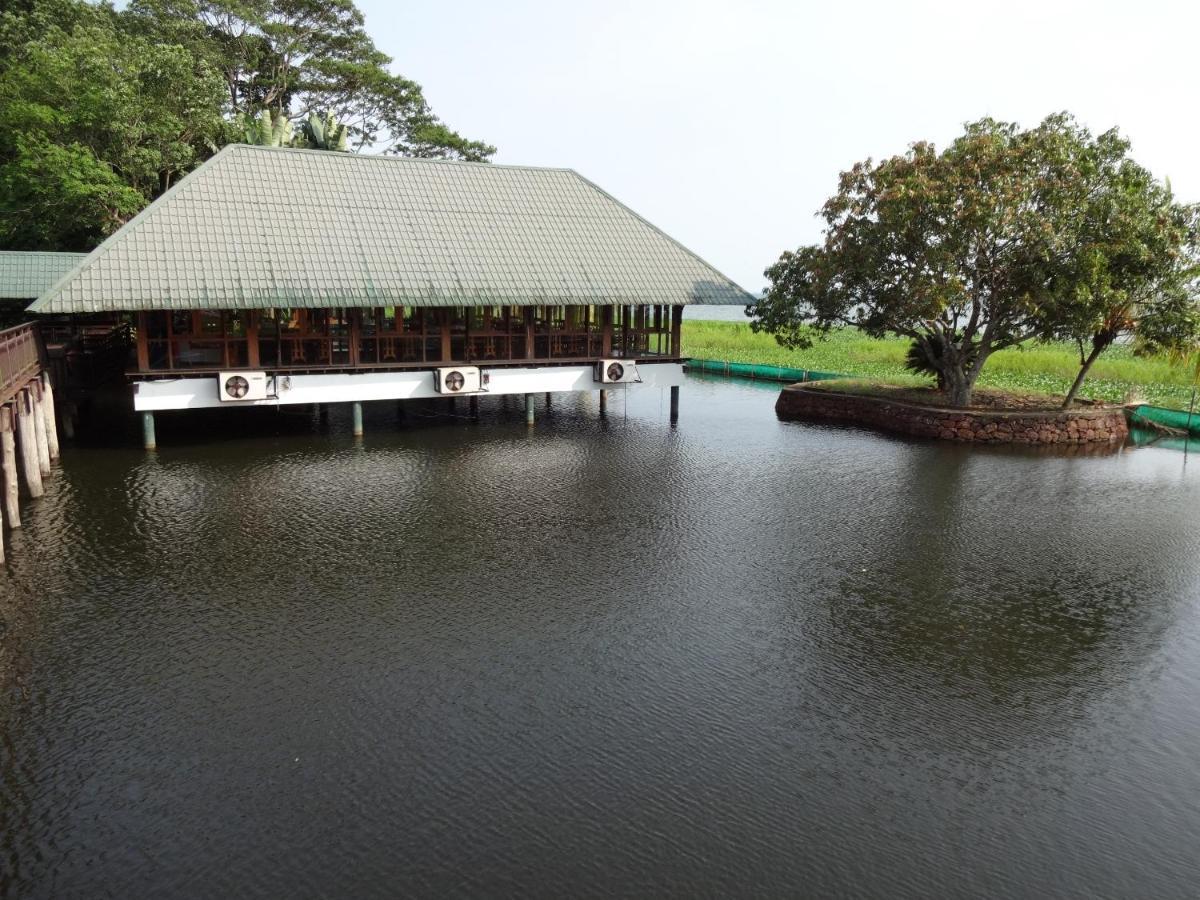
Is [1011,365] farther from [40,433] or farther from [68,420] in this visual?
[40,433]

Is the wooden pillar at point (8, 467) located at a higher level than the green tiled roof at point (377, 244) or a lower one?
lower

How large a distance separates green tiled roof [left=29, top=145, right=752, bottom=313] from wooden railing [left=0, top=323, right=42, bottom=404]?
0.87 metres

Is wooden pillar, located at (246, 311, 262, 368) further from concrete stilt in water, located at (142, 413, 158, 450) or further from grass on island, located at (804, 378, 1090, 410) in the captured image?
grass on island, located at (804, 378, 1090, 410)

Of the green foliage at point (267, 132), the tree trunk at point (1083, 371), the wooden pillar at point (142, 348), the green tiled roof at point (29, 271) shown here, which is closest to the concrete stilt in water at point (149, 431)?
the wooden pillar at point (142, 348)

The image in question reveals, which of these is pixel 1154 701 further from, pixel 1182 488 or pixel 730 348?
pixel 730 348

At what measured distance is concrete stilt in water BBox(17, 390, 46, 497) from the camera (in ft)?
53.4

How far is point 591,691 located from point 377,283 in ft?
46.4

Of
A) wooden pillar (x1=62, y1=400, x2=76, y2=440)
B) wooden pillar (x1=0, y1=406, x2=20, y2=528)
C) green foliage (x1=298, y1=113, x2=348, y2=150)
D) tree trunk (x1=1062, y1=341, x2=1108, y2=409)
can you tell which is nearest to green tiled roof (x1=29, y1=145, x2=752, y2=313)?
wooden pillar (x1=62, y1=400, x2=76, y2=440)

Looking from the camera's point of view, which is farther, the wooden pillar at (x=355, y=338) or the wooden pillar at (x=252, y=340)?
the wooden pillar at (x=355, y=338)

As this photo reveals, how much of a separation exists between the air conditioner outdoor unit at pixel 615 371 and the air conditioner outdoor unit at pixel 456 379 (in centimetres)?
332

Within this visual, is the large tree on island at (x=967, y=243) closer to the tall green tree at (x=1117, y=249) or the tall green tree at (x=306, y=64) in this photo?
the tall green tree at (x=1117, y=249)

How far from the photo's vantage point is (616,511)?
16.2 meters

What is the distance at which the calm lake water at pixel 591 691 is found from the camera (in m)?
6.97

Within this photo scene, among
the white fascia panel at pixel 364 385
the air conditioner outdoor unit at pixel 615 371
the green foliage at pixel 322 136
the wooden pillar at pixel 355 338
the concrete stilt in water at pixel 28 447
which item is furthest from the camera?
the green foliage at pixel 322 136
